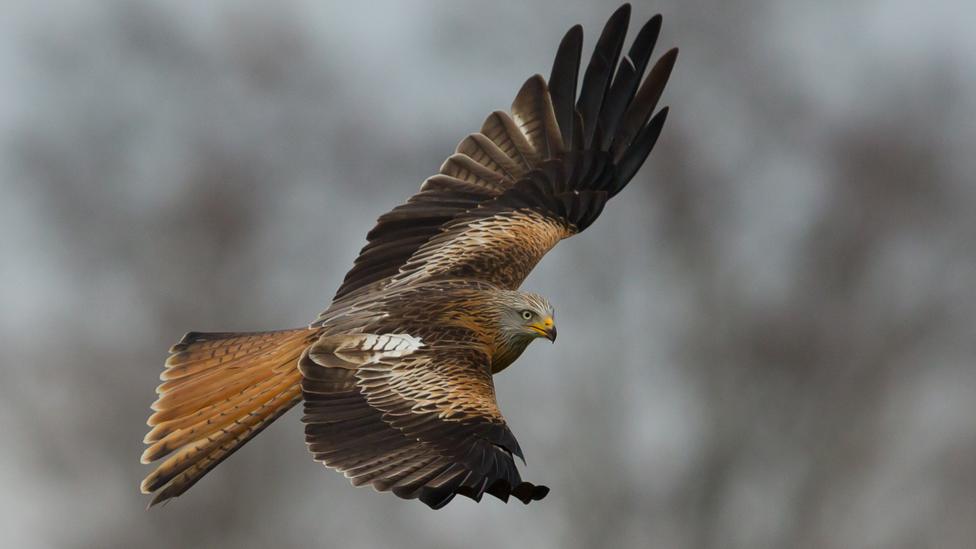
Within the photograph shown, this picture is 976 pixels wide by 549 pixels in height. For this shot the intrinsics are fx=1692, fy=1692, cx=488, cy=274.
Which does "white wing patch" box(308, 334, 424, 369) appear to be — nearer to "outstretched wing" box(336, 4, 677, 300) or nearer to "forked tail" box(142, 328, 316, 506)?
"forked tail" box(142, 328, 316, 506)

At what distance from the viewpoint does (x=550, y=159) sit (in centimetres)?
1202

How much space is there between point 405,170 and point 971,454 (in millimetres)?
7943

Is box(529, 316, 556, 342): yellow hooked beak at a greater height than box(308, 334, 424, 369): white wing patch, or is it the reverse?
box(529, 316, 556, 342): yellow hooked beak

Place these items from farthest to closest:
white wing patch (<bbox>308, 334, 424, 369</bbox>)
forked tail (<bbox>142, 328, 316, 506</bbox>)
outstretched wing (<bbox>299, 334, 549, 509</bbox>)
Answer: white wing patch (<bbox>308, 334, 424, 369</bbox>) → forked tail (<bbox>142, 328, 316, 506</bbox>) → outstretched wing (<bbox>299, 334, 549, 509</bbox>)

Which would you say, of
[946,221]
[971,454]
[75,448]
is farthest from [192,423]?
[946,221]

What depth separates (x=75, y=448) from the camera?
17766mm

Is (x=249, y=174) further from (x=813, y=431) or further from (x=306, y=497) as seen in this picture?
(x=813, y=431)

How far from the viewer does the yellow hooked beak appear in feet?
32.8

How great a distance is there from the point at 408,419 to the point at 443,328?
789 mm

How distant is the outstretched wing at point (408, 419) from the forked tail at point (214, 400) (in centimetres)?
22

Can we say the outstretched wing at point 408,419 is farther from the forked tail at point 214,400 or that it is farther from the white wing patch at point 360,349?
the forked tail at point 214,400

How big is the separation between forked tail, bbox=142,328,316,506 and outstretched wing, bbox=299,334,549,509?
Answer: 0.22m

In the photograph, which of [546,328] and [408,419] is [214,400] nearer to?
[408,419]

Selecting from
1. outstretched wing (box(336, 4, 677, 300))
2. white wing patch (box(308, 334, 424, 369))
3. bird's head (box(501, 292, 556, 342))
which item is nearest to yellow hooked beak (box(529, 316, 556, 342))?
bird's head (box(501, 292, 556, 342))
